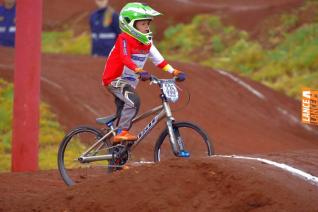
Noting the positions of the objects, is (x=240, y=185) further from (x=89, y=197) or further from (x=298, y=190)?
(x=89, y=197)

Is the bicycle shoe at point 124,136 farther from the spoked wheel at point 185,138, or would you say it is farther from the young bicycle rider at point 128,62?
the spoked wheel at point 185,138

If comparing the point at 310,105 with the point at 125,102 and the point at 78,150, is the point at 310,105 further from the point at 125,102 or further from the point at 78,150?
the point at 78,150

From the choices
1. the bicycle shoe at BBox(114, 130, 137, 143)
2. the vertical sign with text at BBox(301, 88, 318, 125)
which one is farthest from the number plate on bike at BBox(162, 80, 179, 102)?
the vertical sign with text at BBox(301, 88, 318, 125)

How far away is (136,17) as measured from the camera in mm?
8555

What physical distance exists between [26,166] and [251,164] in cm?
355

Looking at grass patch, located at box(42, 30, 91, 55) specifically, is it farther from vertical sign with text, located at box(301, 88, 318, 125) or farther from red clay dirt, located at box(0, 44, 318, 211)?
vertical sign with text, located at box(301, 88, 318, 125)

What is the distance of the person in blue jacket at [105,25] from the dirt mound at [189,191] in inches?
343

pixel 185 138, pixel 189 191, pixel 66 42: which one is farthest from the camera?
pixel 66 42

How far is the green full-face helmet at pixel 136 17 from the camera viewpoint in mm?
8547

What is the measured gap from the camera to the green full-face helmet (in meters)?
8.55

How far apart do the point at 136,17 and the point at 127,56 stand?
0.39 meters

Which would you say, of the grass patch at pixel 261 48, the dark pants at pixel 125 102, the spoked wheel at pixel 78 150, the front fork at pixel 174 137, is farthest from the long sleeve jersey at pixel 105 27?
the front fork at pixel 174 137

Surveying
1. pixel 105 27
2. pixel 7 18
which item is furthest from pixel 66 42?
pixel 105 27

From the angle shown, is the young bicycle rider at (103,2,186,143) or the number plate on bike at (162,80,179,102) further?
the young bicycle rider at (103,2,186,143)
